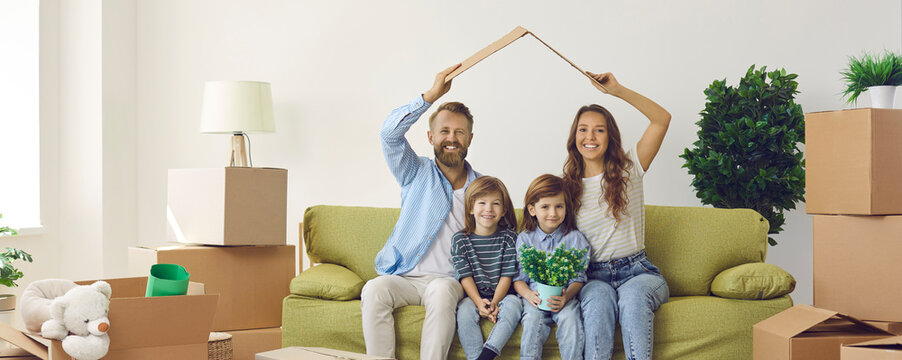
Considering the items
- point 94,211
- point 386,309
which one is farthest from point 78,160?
point 386,309

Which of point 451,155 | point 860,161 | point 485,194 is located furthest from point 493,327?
point 860,161

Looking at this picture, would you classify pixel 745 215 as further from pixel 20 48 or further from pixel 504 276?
pixel 20 48

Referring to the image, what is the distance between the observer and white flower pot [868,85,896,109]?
8.33ft

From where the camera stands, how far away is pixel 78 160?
3889 mm

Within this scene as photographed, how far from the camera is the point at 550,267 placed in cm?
237

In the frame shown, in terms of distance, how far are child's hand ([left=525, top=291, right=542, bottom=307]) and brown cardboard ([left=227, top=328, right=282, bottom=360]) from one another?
1.12 m

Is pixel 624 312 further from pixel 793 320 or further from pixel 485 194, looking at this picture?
pixel 485 194

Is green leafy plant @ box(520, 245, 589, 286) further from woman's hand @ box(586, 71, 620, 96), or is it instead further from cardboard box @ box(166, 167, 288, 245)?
cardboard box @ box(166, 167, 288, 245)

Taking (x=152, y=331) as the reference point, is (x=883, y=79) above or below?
above

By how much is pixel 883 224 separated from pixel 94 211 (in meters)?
3.69

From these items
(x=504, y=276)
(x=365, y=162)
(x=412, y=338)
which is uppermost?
(x=365, y=162)

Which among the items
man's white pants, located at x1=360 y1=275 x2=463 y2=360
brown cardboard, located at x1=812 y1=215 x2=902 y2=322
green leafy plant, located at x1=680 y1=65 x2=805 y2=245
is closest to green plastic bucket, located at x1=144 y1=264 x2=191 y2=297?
man's white pants, located at x1=360 y1=275 x2=463 y2=360

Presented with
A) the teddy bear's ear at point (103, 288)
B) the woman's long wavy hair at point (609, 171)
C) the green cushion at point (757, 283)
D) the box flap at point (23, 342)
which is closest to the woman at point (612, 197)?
the woman's long wavy hair at point (609, 171)

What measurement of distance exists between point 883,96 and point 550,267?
4.41 ft
